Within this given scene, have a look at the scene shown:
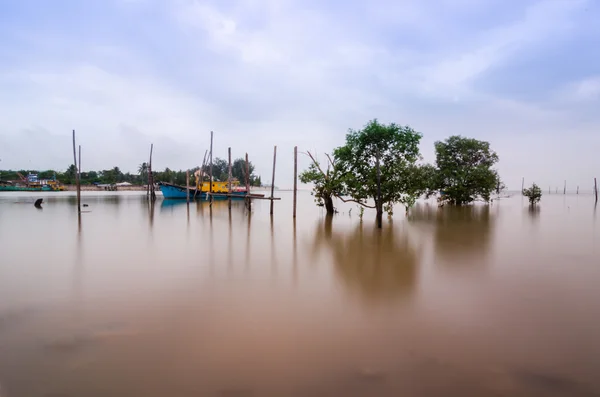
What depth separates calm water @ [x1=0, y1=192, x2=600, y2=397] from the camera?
2963 millimetres

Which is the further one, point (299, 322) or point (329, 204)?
point (329, 204)

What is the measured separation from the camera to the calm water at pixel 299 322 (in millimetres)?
2963

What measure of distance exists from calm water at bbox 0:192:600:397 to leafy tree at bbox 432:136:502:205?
18.6m

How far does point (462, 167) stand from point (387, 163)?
14942 millimetres

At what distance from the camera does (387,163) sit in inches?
582

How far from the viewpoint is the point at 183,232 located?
12.4 m

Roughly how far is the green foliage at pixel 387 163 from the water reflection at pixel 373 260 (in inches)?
87.9

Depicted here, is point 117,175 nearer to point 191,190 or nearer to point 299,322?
point 191,190

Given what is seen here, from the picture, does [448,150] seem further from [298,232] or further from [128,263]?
[128,263]

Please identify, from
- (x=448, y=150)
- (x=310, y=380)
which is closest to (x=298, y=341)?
(x=310, y=380)

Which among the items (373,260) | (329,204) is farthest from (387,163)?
(373,260)

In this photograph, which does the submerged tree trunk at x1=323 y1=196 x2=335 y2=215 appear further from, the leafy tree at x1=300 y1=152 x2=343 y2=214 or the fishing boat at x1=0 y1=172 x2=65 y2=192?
the fishing boat at x1=0 y1=172 x2=65 y2=192

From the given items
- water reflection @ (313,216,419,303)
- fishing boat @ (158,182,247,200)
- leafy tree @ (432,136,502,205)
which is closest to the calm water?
water reflection @ (313,216,419,303)

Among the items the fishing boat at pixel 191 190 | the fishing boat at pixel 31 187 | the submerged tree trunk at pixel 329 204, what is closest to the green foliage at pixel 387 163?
the submerged tree trunk at pixel 329 204
